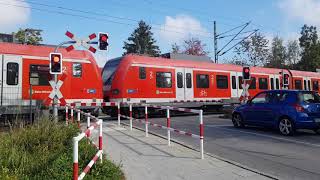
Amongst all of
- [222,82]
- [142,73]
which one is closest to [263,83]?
[222,82]

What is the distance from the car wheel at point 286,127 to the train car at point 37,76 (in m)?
9.36

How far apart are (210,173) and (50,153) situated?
3117 millimetres

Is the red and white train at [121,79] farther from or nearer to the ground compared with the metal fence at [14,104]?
farther from the ground

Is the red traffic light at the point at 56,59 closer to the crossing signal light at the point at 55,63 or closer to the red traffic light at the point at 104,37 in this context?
the crossing signal light at the point at 55,63

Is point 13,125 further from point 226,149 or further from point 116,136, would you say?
point 226,149

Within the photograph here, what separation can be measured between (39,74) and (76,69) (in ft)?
6.08

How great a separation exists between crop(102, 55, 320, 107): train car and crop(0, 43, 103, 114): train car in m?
1.72

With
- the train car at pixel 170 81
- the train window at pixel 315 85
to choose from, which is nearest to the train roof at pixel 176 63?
the train car at pixel 170 81

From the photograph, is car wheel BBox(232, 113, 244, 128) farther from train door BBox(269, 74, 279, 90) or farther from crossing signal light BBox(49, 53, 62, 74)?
train door BBox(269, 74, 279, 90)

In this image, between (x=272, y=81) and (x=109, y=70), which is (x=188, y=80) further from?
(x=272, y=81)

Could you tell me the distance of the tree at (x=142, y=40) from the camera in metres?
81.1

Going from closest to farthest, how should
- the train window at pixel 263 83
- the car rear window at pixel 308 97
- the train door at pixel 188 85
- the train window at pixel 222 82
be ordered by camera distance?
the car rear window at pixel 308 97, the train door at pixel 188 85, the train window at pixel 222 82, the train window at pixel 263 83

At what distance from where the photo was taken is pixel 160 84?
23000mm

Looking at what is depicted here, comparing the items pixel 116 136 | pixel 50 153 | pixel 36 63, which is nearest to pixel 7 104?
pixel 36 63
